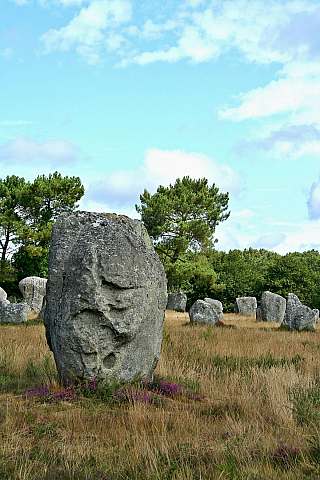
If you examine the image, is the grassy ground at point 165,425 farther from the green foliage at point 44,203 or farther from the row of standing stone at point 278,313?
the green foliage at point 44,203

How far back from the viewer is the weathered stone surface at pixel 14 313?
1931cm

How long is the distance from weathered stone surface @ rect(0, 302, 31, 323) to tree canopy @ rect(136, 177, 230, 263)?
1652cm

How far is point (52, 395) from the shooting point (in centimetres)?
611

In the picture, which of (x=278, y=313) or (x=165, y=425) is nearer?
(x=165, y=425)

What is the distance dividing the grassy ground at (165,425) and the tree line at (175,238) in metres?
26.2

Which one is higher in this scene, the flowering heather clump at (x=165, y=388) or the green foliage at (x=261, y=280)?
the green foliage at (x=261, y=280)

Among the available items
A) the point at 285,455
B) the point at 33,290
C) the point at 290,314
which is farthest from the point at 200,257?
the point at 285,455

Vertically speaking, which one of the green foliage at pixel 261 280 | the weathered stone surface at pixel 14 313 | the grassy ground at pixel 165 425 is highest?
the green foliage at pixel 261 280

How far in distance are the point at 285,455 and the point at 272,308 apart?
967 inches

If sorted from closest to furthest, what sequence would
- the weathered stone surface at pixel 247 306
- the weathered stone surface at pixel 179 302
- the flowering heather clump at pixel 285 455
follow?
the flowering heather clump at pixel 285 455 → the weathered stone surface at pixel 247 306 → the weathered stone surface at pixel 179 302

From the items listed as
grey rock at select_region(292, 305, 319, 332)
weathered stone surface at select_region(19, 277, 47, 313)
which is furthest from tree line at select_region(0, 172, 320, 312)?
grey rock at select_region(292, 305, 319, 332)

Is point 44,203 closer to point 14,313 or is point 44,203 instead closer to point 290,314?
point 14,313

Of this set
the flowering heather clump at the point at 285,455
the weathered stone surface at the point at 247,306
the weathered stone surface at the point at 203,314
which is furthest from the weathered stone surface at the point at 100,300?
the weathered stone surface at the point at 247,306

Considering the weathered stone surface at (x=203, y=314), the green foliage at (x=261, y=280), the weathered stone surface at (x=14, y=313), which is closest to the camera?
the weathered stone surface at (x=14, y=313)
